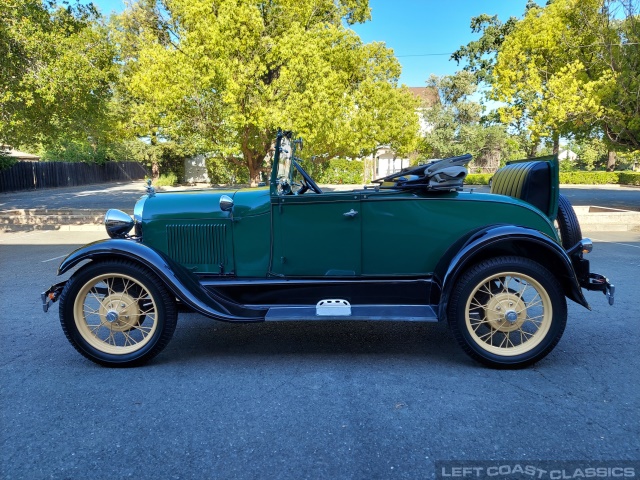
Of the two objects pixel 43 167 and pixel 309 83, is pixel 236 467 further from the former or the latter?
pixel 43 167

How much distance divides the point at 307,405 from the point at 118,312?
1673 millimetres

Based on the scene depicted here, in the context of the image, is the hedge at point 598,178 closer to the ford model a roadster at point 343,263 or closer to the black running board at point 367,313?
the ford model a roadster at point 343,263

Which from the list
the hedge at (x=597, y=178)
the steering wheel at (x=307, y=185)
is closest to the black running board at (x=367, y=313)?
the steering wheel at (x=307, y=185)

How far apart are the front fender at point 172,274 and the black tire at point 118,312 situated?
0.08 m

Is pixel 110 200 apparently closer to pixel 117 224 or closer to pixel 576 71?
pixel 117 224

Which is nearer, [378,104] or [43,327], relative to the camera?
[43,327]

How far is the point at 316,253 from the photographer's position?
11.9ft

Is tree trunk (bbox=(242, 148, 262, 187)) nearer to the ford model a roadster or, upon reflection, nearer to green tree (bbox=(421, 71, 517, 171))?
the ford model a roadster

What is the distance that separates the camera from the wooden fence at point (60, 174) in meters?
27.4

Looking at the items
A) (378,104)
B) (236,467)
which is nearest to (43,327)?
(236,467)

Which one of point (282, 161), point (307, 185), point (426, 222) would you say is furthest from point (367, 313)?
point (282, 161)

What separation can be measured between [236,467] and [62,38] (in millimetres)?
12383

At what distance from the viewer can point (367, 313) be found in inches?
136

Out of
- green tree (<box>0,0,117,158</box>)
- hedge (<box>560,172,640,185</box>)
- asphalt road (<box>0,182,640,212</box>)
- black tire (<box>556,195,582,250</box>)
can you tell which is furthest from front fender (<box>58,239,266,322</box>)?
hedge (<box>560,172,640,185</box>)
